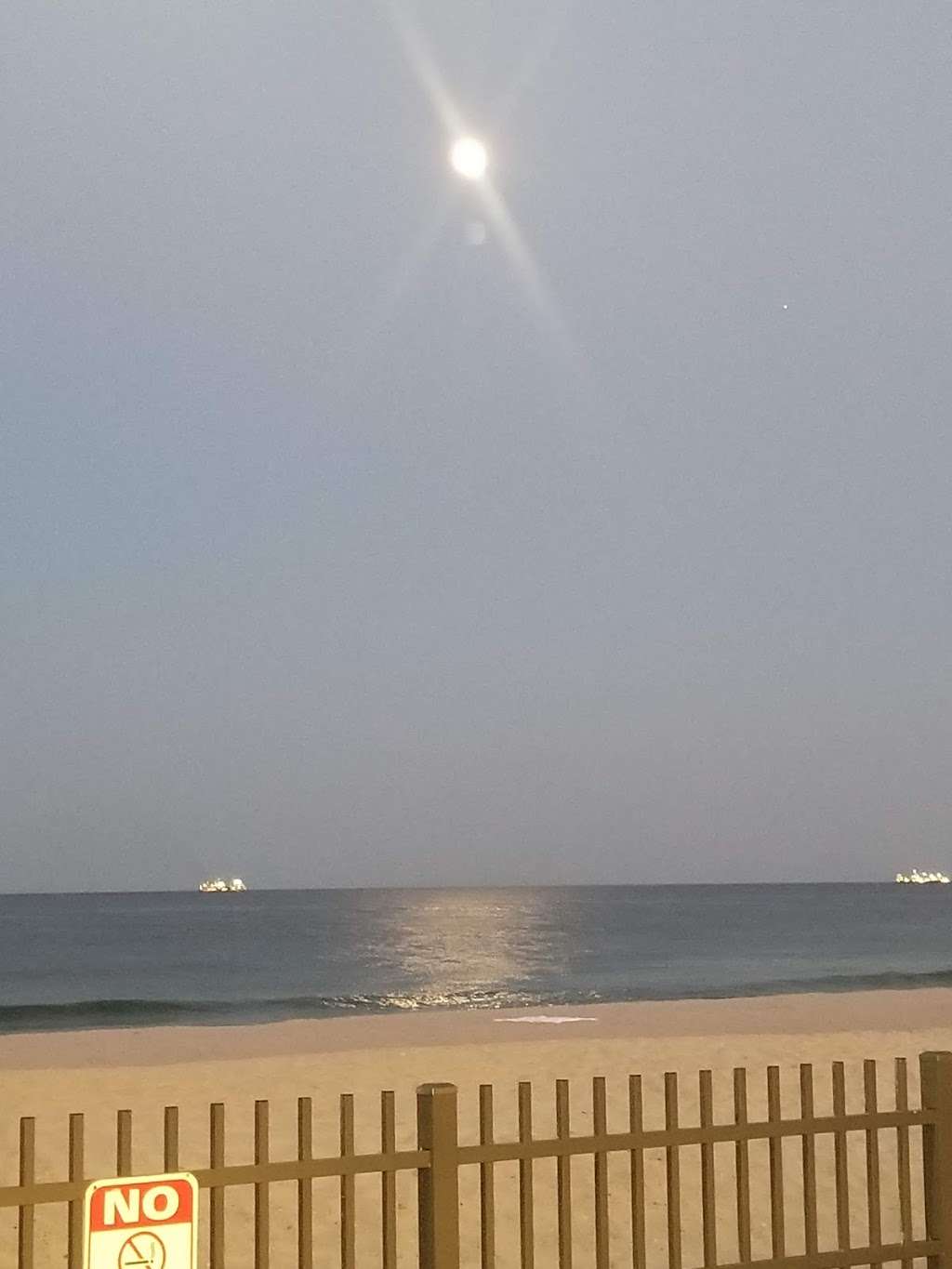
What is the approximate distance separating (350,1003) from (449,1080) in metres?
31.3

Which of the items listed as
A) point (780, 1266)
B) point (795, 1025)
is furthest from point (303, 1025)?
point (780, 1266)

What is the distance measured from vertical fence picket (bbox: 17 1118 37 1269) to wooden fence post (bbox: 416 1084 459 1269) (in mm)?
1474

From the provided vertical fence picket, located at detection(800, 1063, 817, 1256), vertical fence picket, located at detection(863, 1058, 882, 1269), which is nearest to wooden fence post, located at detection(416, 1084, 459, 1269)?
vertical fence picket, located at detection(800, 1063, 817, 1256)

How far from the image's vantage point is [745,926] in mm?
108250

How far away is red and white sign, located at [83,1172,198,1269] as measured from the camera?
14.0 feet

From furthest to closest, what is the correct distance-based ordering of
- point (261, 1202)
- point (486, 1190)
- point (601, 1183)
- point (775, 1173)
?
point (775, 1173) → point (601, 1183) → point (486, 1190) → point (261, 1202)

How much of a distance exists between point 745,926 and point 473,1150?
10708 centimetres

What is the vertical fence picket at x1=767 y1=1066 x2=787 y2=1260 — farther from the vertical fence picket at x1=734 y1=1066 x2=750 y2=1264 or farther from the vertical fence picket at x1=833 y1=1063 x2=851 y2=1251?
the vertical fence picket at x1=833 y1=1063 x2=851 y2=1251

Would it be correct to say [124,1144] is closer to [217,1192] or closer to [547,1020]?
[217,1192]

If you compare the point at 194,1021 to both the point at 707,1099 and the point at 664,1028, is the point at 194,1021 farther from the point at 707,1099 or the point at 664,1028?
the point at 707,1099

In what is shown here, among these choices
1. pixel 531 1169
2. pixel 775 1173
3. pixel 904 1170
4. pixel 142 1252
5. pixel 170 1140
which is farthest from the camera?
pixel 904 1170

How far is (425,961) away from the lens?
6819cm

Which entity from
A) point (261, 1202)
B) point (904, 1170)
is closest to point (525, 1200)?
point (261, 1202)

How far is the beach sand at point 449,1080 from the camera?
9375 millimetres
